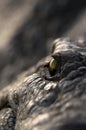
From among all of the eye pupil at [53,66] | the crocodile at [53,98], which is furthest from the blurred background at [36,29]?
the eye pupil at [53,66]

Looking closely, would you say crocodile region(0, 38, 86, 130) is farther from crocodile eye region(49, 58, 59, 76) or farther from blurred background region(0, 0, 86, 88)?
blurred background region(0, 0, 86, 88)

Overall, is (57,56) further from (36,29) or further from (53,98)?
(36,29)

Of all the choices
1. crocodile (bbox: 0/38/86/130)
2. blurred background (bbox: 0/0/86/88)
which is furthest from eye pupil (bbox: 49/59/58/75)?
blurred background (bbox: 0/0/86/88)

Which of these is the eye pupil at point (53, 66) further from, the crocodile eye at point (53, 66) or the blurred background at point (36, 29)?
the blurred background at point (36, 29)

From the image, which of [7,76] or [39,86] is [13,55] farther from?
[39,86]

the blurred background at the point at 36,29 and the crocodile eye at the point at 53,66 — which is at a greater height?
the blurred background at the point at 36,29

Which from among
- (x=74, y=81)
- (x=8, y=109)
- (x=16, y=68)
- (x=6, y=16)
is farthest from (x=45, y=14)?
(x=74, y=81)
